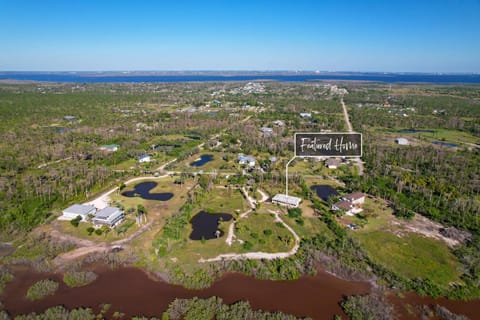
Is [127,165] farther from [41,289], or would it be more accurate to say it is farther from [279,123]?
[279,123]

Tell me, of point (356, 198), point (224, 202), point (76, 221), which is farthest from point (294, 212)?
point (76, 221)

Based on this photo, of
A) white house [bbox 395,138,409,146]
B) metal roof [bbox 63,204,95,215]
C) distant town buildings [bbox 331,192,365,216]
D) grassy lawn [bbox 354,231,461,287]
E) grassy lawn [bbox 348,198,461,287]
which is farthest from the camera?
white house [bbox 395,138,409,146]

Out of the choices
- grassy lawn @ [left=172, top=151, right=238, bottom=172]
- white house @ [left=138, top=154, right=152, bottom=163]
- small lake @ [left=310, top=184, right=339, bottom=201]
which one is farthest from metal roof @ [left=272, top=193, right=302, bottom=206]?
white house @ [left=138, top=154, right=152, bottom=163]

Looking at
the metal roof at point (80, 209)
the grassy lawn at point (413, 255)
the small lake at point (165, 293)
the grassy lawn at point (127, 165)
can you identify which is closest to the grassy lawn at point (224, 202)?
the small lake at point (165, 293)

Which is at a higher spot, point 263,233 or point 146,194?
point 146,194

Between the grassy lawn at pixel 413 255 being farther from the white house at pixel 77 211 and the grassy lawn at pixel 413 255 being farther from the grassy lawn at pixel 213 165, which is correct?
the white house at pixel 77 211

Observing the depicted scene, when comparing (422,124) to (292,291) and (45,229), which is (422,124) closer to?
(292,291)

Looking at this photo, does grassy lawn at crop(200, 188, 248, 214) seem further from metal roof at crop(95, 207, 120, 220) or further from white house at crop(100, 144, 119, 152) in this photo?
white house at crop(100, 144, 119, 152)
